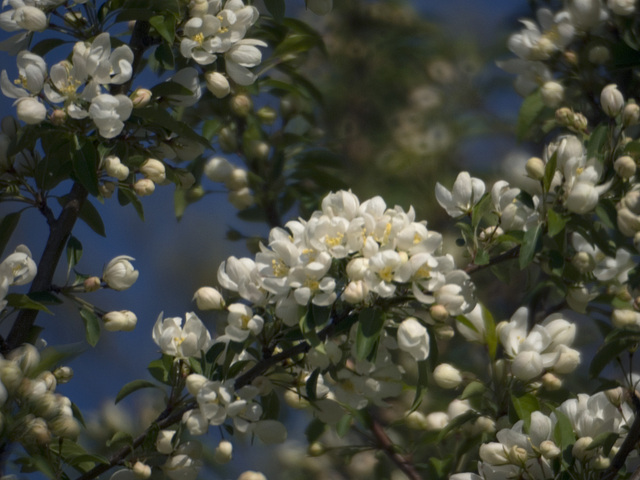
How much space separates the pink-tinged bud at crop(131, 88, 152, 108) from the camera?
1.78m

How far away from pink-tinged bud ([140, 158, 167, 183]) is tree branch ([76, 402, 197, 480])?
459mm

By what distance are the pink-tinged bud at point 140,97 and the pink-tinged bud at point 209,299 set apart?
0.39 meters

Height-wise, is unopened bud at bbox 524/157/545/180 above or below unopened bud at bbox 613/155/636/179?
below

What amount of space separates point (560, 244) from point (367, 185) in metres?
1.80

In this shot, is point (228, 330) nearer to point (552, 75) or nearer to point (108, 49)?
point (108, 49)

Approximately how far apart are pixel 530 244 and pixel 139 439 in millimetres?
822

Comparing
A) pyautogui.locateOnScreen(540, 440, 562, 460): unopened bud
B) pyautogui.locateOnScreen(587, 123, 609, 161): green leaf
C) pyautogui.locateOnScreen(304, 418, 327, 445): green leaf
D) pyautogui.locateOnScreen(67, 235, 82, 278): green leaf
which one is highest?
pyautogui.locateOnScreen(587, 123, 609, 161): green leaf

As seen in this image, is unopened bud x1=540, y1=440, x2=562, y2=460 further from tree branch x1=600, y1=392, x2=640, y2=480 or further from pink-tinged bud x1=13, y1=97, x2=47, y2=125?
pink-tinged bud x1=13, y1=97, x2=47, y2=125

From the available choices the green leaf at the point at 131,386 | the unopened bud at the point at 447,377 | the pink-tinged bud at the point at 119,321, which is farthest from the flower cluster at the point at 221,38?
the unopened bud at the point at 447,377

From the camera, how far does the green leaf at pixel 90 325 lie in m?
1.73

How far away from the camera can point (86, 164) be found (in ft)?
5.69

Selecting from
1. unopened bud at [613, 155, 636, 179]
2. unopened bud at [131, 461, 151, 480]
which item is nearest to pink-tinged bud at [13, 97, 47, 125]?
unopened bud at [131, 461, 151, 480]

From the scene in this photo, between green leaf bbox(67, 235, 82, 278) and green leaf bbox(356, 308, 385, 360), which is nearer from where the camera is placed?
green leaf bbox(356, 308, 385, 360)

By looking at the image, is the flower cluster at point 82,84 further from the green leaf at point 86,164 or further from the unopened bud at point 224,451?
the unopened bud at point 224,451
